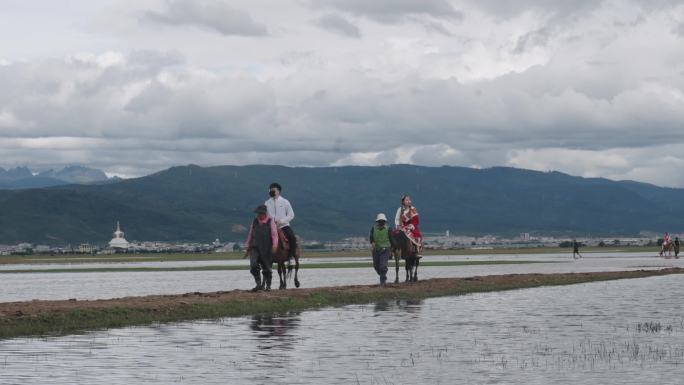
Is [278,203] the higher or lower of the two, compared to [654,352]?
higher

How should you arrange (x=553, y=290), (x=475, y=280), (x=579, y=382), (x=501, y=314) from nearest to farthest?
(x=579, y=382) → (x=501, y=314) → (x=553, y=290) → (x=475, y=280)

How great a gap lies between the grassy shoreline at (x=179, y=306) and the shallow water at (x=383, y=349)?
135 centimetres

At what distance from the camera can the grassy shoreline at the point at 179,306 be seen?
2988cm

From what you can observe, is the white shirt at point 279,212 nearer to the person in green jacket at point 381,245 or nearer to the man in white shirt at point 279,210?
the man in white shirt at point 279,210

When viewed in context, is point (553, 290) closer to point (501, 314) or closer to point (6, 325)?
point (501, 314)

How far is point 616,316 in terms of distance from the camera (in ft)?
108

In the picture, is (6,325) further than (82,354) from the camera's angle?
Yes

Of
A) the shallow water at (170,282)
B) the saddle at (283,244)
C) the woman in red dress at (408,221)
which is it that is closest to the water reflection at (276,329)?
the saddle at (283,244)

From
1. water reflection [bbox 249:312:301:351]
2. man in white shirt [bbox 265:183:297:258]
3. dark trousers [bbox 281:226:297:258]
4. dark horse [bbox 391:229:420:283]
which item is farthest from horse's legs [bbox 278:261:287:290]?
water reflection [bbox 249:312:301:351]

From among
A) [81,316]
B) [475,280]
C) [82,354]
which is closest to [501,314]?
[81,316]

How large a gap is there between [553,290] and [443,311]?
39.8ft

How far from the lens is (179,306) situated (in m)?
33.9

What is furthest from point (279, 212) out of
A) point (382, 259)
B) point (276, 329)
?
point (276, 329)

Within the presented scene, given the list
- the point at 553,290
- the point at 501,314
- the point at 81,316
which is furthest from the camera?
the point at 553,290
